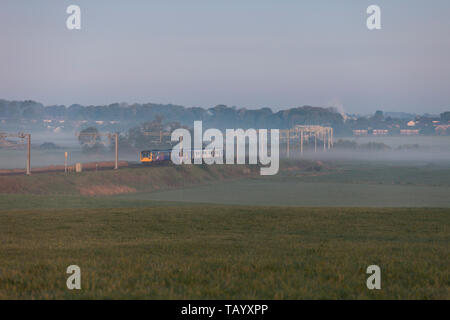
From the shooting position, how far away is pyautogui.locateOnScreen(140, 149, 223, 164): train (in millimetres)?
108375

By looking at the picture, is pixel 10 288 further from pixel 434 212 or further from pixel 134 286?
pixel 434 212

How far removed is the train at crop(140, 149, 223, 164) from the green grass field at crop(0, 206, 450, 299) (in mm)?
84039

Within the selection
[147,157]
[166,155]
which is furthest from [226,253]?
[166,155]

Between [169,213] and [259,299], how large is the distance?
69.0 feet

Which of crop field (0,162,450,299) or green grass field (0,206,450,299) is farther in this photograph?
crop field (0,162,450,299)

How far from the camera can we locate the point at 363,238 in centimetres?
1934

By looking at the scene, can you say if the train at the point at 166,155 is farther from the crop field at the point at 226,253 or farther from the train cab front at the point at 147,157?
the crop field at the point at 226,253

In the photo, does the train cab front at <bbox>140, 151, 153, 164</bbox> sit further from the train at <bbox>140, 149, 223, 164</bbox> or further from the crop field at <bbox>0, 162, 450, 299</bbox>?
the crop field at <bbox>0, 162, 450, 299</bbox>

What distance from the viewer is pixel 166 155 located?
113 metres

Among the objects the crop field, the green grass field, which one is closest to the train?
the crop field

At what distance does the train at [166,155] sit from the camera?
108375 mm

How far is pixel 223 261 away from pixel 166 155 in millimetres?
102237

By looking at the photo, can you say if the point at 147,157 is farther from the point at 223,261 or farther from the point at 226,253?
the point at 223,261

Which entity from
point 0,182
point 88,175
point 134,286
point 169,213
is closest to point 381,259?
point 134,286
